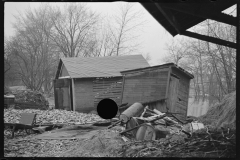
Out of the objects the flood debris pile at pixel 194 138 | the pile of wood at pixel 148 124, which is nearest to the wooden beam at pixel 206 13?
the flood debris pile at pixel 194 138

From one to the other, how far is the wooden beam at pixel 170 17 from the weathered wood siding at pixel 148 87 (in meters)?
0.88

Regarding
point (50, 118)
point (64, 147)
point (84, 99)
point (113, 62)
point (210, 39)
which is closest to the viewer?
point (64, 147)

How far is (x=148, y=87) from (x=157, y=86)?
0.21 meters

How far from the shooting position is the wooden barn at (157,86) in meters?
4.10

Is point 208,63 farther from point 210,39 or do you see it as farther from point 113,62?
point 113,62

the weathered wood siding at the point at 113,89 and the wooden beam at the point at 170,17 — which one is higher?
the wooden beam at the point at 170,17

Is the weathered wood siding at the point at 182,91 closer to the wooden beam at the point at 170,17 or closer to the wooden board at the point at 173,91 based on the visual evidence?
the wooden board at the point at 173,91

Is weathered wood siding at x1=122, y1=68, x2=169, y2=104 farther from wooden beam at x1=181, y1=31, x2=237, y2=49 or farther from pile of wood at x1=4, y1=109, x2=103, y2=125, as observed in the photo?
pile of wood at x1=4, y1=109, x2=103, y2=125

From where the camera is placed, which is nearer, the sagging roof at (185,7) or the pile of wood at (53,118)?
the sagging roof at (185,7)

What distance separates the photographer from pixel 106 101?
10.9ft

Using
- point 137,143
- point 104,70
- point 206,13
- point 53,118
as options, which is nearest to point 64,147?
point 137,143

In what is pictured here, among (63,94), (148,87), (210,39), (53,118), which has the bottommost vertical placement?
(53,118)

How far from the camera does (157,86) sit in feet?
13.8

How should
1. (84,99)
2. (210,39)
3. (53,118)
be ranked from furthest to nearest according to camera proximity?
(84,99) → (53,118) → (210,39)
